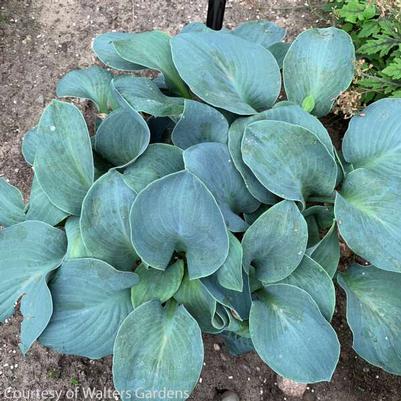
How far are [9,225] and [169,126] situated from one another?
48 cm

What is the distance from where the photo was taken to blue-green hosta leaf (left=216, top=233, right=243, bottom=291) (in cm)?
117

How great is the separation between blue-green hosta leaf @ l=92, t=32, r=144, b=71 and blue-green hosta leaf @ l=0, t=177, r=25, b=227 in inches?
16.2

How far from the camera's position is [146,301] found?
49.1 inches

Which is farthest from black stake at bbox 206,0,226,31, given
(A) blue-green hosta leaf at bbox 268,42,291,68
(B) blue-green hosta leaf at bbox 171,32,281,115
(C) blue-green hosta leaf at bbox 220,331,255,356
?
(C) blue-green hosta leaf at bbox 220,331,255,356

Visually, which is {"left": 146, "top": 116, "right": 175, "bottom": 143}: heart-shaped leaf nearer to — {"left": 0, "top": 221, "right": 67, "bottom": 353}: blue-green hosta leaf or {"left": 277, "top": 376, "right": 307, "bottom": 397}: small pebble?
{"left": 0, "top": 221, "right": 67, "bottom": 353}: blue-green hosta leaf

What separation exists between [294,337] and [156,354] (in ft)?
0.97

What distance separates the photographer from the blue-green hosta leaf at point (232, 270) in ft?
3.82

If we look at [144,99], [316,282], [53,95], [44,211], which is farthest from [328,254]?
[53,95]

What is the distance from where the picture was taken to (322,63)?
4.72 feet

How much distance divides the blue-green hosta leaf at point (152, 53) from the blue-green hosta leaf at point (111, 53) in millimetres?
49

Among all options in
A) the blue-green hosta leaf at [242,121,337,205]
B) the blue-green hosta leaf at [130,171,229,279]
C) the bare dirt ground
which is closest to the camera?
the blue-green hosta leaf at [130,171,229,279]

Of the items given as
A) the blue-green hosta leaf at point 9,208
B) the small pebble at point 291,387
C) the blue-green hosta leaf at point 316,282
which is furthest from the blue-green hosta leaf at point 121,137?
the small pebble at point 291,387

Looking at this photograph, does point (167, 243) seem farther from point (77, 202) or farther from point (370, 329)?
point (370, 329)

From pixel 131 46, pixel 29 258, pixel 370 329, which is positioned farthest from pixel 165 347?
pixel 131 46
